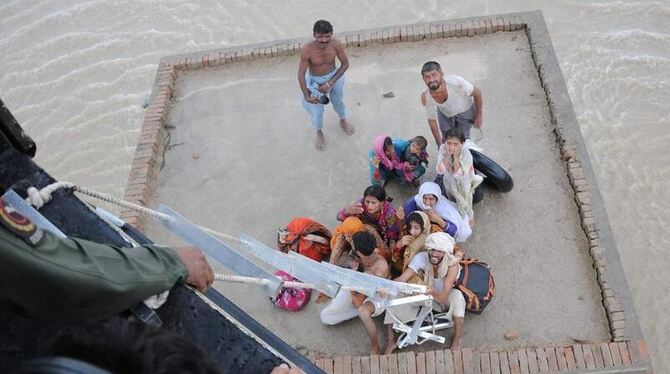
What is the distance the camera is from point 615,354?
4.58 metres

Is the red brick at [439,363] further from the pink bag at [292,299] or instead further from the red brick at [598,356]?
the pink bag at [292,299]

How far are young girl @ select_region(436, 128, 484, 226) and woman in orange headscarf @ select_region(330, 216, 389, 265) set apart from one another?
0.76 metres

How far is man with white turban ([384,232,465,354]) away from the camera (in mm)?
4703

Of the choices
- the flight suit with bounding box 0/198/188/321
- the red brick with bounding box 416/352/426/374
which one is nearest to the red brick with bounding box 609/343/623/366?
the red brick with bounding box 416/352/426/374

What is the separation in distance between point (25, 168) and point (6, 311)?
0.76m

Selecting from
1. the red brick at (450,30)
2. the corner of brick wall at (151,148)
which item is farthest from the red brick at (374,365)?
the red brick at (450,30)

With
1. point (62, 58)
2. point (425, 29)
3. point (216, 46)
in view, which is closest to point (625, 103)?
point (425, 29)

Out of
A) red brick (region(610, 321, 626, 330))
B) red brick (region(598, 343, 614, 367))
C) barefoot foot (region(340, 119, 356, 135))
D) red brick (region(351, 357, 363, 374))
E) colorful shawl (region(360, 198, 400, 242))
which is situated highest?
barefoot foot (region(340, 119, 356, 135))

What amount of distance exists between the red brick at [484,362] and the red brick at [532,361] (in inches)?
11.6

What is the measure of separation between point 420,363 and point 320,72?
9.84 feet

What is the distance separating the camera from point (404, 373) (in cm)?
467

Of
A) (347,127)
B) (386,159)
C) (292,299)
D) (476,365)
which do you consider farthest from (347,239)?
(347,127)

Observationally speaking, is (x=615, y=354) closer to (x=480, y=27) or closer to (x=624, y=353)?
(x=624, y=353)

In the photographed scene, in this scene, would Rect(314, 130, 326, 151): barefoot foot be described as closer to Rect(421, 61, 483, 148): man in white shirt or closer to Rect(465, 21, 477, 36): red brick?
Rect(421, 61, 483, 148): man in white shirt
